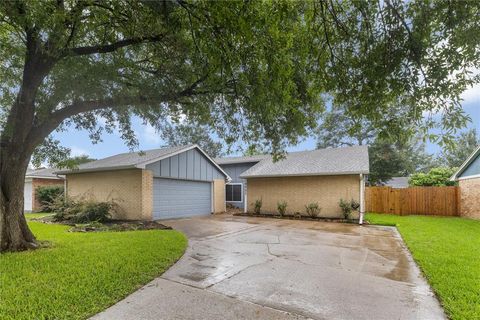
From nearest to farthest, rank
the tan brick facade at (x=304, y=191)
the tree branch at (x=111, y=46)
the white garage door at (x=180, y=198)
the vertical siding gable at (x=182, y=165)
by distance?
1. the tree branch at (x=111, y=46)
2. the white garage door at (x=180, y=198)
3. the tan brick facade at (x=304, y=191)
4. the vertical siding gable at (x=182, y=165)

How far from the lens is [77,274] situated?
4.76 meters

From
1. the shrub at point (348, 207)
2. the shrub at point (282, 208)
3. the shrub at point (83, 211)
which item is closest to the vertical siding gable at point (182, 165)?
the shrub at point (83, 211)

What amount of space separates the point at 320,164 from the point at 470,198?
8187 millimetres

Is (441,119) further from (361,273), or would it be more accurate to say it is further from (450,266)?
(450,266)

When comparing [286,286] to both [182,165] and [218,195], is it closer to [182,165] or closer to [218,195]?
[182,165]

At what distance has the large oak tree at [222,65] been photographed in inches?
136

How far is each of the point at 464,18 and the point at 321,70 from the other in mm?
1742

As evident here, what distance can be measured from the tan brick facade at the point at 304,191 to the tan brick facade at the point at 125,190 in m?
6.92

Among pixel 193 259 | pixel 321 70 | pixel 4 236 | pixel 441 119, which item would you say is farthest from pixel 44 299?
pixel 441 119

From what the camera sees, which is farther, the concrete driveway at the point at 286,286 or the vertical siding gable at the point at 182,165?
the vertical siding gable at the point at 182,165

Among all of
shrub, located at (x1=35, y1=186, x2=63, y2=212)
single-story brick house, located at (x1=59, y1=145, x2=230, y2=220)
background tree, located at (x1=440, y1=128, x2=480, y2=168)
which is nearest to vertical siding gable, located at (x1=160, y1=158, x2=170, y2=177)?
single-story brick house, located at (x1=59, y1=145, x2=230, y2=220)

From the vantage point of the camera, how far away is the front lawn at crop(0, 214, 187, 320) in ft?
11.9

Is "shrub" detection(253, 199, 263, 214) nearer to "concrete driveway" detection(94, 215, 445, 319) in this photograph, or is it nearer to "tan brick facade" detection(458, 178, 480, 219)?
"concrete driveway" detection(94, 215, 445, 319)

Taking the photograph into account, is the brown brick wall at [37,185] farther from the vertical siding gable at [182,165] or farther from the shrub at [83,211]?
the vertical siding gable at [182,165]
